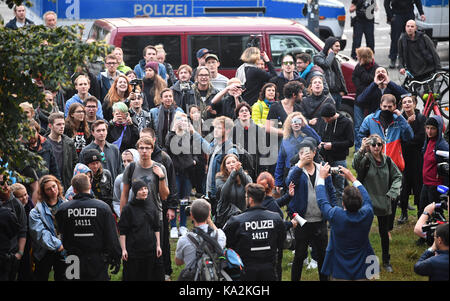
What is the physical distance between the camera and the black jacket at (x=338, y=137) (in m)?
10.9

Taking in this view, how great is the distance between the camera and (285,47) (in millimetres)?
14688

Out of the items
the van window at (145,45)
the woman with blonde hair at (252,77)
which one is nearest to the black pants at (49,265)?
the woman with blonde hair at (252,77)

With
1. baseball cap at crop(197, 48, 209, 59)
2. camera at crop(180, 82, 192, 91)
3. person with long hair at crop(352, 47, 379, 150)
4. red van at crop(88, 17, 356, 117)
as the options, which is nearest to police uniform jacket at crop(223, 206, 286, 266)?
camera at crop(180, 82, 192, 91)

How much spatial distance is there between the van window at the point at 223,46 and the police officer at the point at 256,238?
7.06 metres

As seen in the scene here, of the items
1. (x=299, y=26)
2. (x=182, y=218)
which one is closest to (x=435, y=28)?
(x=299, y=26)

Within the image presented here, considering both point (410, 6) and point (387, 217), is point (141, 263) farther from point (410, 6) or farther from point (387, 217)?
point (410, 6)

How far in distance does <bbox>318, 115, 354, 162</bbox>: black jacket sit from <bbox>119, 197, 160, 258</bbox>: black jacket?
3.47 meters

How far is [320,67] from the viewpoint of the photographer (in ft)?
44.6

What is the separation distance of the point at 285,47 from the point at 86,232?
7610mm

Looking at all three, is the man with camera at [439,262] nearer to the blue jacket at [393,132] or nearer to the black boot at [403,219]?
the blue jacket at [393,132]

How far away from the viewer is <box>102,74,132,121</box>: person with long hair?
11.7m

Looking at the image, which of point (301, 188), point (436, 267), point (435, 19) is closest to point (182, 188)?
point (301, 188)

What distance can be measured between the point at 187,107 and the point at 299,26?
3.88 m

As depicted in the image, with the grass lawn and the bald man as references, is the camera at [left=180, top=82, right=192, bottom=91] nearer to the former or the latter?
the grass lawn
